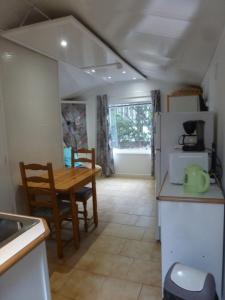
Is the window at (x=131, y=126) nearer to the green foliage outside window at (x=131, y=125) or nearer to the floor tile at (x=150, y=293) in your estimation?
the green foliage outside window at (x=131, y=125)

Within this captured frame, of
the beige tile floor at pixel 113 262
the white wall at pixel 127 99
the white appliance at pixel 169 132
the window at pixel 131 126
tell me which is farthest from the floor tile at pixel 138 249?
the window at pixel 131 126

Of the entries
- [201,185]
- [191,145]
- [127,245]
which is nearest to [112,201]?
[127,245]

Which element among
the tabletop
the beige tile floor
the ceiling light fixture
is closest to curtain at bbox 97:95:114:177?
the ceiling light fixture

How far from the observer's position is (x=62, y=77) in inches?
179

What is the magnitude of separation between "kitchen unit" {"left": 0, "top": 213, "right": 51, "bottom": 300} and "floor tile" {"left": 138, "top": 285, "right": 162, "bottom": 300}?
96cm

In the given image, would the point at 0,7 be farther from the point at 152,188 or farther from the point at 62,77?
the point at 152,188

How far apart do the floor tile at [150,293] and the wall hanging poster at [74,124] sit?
441 centimetres

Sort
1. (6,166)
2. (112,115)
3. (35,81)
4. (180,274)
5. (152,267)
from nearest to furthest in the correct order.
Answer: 1. (180,274)
2. (152,267)
3. (6,166)
4. (35,81)
5. (112,115)

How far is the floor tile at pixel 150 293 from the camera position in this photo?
1821 mm

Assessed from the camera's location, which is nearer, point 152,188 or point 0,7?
point 0,7

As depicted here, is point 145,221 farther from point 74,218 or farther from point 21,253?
point 21,253

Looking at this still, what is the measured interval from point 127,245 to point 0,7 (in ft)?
9.05

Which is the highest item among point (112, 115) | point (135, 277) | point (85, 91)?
point (85, 91)

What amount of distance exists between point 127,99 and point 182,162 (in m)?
3.92
